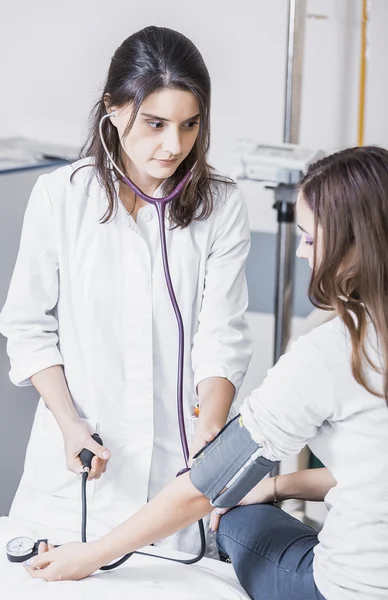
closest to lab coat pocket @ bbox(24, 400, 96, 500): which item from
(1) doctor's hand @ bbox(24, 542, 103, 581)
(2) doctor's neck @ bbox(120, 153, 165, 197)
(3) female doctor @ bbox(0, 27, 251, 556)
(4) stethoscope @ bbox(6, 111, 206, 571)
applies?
(3) female doctor @ bbox(0, 27, 251, 556)

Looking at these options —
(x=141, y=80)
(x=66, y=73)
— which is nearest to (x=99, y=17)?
(x=66, y=73)

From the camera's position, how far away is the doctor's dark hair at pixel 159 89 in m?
1.32

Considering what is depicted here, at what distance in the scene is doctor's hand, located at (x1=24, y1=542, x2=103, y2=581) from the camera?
1191 mm

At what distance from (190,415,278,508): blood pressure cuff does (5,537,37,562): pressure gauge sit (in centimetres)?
32

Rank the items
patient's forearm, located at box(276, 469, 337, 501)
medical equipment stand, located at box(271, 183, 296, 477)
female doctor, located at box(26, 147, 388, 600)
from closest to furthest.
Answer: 1. female doctor, located at box(26, 147, 388, 600)
2. patient's forearm, located at box(276, 469, 337, 501)
3. medical equipment stand, located at box(271, 183, 296, 477)

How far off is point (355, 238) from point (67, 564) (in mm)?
668

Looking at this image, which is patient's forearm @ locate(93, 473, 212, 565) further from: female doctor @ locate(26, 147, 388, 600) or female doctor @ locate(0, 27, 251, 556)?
female doctor @ locate(0, 27, 251, 556)

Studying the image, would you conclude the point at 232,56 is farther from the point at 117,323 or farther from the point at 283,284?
the point at 117,323

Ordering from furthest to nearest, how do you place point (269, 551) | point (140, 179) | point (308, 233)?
point (140, 179), point (269, 551), point (308, 233)

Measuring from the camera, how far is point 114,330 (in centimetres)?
146

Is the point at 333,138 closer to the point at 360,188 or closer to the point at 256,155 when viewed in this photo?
the point at 256,155

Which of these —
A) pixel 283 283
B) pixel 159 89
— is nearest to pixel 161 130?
pixel 159 89

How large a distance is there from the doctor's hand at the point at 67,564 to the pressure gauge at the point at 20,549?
2 cm

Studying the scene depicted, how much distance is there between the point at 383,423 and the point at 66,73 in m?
2.06
